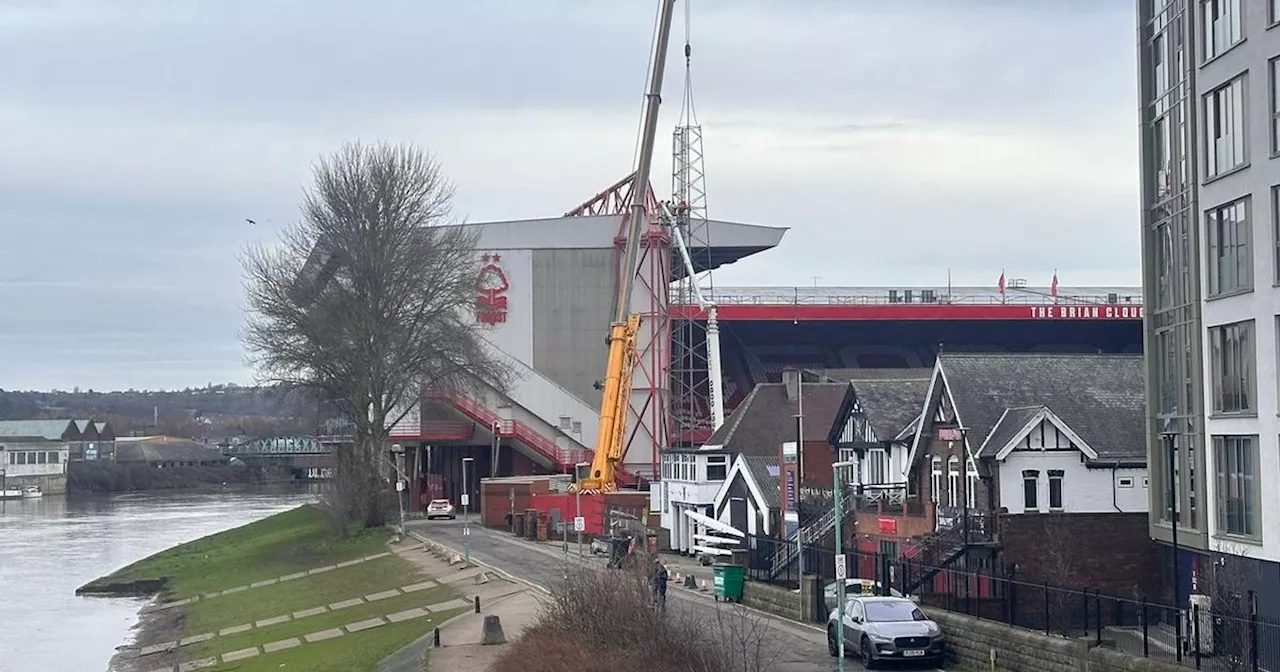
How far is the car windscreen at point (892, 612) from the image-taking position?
30.6 meters

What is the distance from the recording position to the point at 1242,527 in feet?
107

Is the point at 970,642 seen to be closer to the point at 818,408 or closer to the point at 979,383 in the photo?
Result: the point at 979,383

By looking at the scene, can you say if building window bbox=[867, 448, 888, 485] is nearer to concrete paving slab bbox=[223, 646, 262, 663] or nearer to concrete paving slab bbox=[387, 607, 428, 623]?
concrete paving slab bbox=[387, 607, 428, 623]

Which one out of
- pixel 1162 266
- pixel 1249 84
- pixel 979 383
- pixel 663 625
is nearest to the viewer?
pixel 663 625

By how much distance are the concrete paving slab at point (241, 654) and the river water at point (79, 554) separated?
18.3ft

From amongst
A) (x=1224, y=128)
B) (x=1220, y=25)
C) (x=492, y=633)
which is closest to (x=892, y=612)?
(x=492, y=633)

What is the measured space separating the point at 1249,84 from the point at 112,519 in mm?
114905

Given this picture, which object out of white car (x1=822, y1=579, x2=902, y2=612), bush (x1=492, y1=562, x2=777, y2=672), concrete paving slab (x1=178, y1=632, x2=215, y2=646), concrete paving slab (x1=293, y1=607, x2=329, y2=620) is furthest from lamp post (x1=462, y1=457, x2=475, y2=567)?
bush (x1=492, y1=562, x2=777, y2=672)

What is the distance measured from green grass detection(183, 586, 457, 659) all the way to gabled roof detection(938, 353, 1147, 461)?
17490 millimetres

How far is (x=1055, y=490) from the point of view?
42.4 m

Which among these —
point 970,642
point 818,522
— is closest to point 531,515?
point 818,522

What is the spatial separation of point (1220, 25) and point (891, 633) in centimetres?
1525

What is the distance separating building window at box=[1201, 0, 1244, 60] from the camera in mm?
32875

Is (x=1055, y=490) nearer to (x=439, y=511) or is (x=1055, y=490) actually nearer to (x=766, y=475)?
(x=766, y=475)
